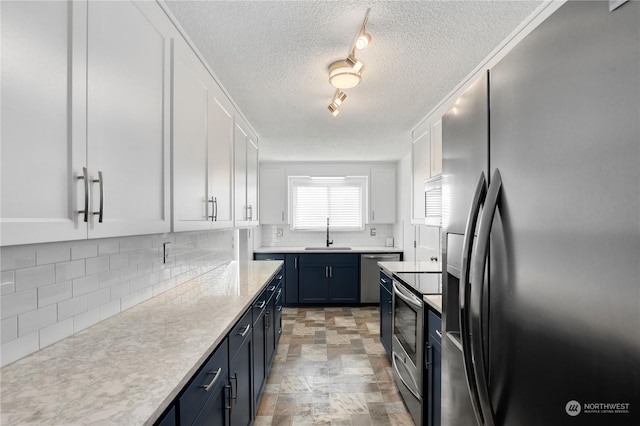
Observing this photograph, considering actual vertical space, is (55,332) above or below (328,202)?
below

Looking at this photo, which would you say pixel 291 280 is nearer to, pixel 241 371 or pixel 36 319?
pixel 241 371

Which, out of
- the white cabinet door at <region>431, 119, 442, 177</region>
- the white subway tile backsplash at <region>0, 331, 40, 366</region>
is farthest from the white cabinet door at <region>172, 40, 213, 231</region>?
the white cabinet door at <region>431, 119, 442, 177</region>

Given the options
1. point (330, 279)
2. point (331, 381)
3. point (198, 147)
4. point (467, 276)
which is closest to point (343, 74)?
point (198, 147)

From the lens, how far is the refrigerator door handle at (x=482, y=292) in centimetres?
69

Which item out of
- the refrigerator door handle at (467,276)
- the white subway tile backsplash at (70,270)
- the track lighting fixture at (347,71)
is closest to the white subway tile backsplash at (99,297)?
the white subway tile backsplash at (70,270)

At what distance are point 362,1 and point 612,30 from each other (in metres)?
1.32

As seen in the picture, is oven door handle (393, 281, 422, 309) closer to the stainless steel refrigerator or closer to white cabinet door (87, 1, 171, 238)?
the stainless steel refrigerator

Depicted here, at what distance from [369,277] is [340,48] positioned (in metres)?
3.97

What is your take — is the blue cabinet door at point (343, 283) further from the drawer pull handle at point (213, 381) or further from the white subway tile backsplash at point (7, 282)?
the white subway tile backsplash at point (7, 282)

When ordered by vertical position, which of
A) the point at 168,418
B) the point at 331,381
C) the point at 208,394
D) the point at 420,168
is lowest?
the point at 331,381

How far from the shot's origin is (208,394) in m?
1.21

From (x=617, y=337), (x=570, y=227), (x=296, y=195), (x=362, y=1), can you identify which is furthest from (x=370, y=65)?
(x=296, y=195)

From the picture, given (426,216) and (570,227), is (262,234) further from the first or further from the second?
(570,227)

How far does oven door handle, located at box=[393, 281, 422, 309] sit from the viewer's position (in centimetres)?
198
